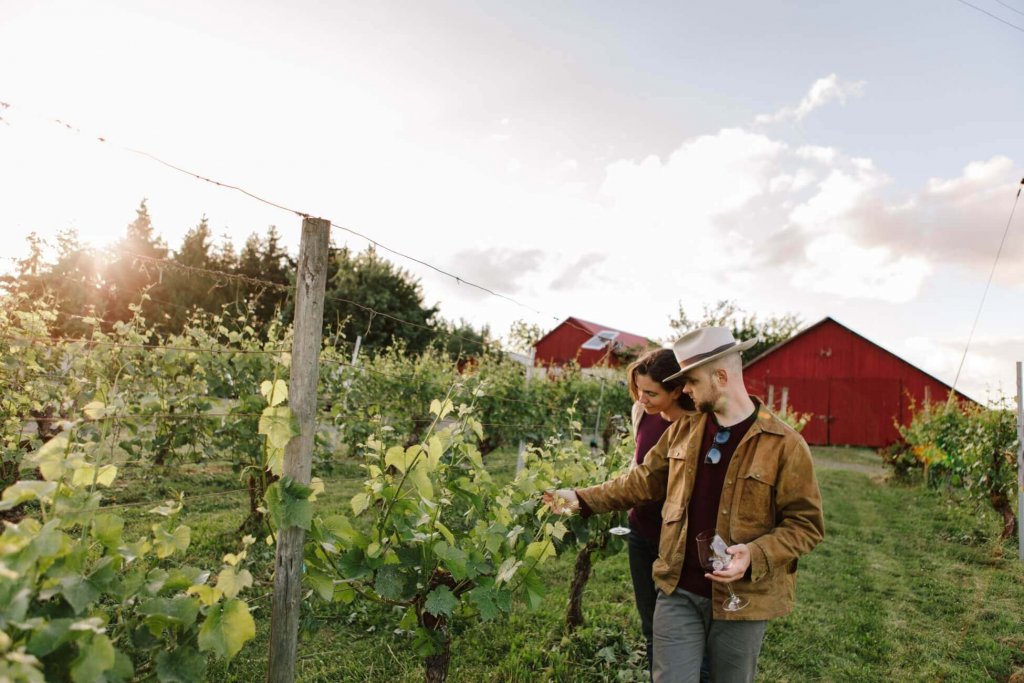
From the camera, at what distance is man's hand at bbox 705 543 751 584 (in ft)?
6.22

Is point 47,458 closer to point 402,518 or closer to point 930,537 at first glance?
point 402,518

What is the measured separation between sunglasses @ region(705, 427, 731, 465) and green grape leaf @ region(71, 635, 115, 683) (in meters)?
1.81

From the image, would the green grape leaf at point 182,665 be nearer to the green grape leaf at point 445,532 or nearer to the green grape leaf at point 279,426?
the green grape leaf at point 279,426

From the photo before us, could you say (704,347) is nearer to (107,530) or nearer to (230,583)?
(230,583)

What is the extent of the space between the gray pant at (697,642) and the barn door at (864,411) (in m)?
20.8

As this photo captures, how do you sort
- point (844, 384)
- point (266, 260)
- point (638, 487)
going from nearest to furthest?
point (638, 487), point (844, 384), point (266, 260)

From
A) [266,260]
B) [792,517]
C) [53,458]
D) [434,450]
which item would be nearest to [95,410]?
[53,458]

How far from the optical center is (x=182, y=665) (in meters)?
1.49

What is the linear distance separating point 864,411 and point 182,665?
74.0 ft

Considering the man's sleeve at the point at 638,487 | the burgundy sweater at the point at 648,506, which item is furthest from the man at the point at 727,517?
the burgundy sweater at the point at 648,506

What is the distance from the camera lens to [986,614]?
17.0 feet

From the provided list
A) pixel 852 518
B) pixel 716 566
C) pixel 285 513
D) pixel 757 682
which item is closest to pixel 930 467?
pixel 852 518

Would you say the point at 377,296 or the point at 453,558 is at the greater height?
the point at 377,296

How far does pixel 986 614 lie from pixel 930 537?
3038 mm
